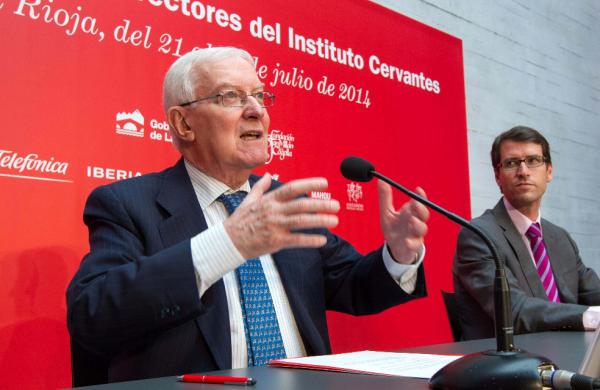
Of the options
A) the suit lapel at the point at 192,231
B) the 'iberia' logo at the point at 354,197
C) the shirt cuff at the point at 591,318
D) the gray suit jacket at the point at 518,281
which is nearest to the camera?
the suit lapel at the point at 192,231

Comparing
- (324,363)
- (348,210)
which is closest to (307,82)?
(348,210)

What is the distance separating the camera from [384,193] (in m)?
1.53

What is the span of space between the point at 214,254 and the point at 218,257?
0.4 inches

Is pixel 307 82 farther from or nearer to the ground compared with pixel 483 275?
farther from the ground

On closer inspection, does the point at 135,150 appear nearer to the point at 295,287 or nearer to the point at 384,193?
the point at 295,287

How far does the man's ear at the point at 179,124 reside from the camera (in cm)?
190

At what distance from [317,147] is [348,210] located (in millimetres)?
327

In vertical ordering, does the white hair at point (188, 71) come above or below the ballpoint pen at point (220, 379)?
above

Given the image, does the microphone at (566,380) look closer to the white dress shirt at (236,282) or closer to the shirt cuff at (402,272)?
the white dress shirt at (236,282)

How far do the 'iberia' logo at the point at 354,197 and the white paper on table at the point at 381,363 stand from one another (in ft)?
5.37

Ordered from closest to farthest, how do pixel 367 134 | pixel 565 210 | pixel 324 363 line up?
pixel 324 363, pixel 367 134, pixel 565 210

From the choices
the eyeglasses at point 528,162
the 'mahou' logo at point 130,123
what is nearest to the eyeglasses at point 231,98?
the 'mahou' logo at point 130,123

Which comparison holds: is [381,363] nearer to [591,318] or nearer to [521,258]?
[591,318]

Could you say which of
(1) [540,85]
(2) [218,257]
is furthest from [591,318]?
(1) [540,85]
